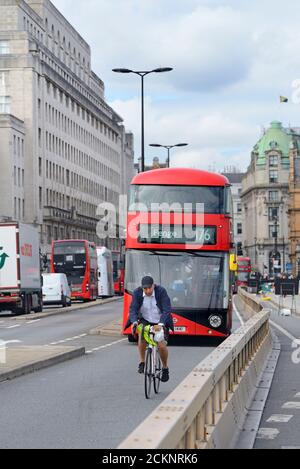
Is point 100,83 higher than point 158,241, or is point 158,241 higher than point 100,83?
point 100,83

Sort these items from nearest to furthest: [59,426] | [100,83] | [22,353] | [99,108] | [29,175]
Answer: [59,426]
[22,353]
[29,175]
[99,108]
[100,83]

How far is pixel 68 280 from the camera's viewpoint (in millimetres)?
72812

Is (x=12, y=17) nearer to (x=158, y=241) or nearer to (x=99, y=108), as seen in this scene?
(x=99, y=108)

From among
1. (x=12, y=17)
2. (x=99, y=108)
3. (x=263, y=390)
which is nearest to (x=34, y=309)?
(x=263, y=390)

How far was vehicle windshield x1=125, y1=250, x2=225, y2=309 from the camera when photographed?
27266 mm

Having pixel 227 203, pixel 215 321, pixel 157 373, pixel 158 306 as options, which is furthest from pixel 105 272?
pixel 158 306

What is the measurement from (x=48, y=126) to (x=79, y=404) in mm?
97467

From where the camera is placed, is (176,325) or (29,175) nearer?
(176,325)

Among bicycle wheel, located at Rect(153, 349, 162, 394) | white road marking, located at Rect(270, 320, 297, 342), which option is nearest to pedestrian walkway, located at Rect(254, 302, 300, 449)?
bicycle wheel, located at Rect(153, 349, 162, 394)

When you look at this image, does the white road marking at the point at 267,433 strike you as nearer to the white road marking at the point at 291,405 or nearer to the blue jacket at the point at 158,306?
the white road marking at the point at 291,405

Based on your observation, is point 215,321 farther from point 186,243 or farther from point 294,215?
point 294,215

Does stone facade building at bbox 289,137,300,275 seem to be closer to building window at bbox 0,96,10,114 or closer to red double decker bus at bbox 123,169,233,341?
building window at bbox 0,96,10,114

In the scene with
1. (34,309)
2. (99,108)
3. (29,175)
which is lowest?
(34,309)

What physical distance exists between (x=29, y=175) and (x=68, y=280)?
31.2 m
